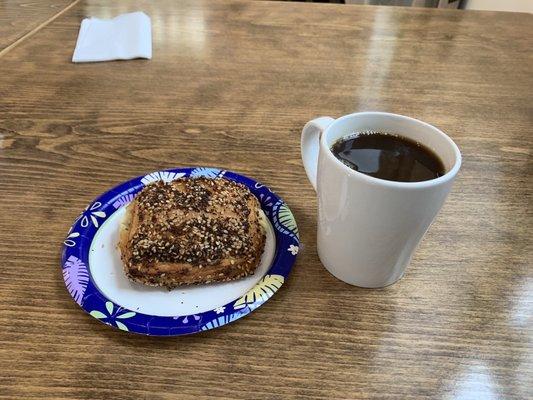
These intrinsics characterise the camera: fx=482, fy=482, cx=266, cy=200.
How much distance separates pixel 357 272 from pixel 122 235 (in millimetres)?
246

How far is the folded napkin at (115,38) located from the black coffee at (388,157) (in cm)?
61

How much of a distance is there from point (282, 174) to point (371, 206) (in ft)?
0.84

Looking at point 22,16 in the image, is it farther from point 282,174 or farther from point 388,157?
point 388,157

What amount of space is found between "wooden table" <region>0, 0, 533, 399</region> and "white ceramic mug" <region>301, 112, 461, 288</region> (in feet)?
0.10

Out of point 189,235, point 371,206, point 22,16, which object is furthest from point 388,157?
point 22,16

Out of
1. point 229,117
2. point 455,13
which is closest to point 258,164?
point 229,117

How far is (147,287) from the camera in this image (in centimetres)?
47

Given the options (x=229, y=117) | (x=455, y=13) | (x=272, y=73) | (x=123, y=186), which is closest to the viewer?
(x=123, y=186)

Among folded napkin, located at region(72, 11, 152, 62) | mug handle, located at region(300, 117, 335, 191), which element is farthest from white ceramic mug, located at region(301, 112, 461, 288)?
folded napkin, located at region(72, 11, 152, 62)

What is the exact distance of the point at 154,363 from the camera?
1.38 feet

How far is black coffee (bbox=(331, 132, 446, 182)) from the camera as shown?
1.46 ft

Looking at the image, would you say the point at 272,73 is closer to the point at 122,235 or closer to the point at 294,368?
the point at 122,235

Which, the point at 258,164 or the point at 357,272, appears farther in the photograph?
the point at 258,164

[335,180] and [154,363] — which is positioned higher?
[335,180]
